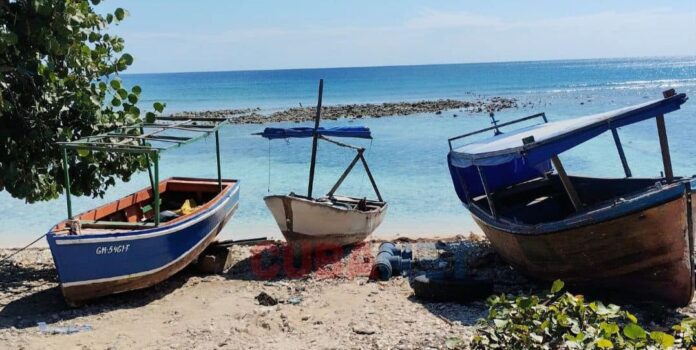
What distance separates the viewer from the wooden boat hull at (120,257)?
8746 millimetres

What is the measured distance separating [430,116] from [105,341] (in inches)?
1617

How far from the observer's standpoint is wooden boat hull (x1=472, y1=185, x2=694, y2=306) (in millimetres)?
8180

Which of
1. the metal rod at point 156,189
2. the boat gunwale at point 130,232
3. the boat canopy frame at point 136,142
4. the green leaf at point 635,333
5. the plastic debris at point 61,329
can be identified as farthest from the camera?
the boat canopy frame at point 136,142

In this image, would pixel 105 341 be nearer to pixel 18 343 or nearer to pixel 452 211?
pixel 18 343

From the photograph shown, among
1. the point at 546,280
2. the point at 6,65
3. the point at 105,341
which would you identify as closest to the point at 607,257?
the point at 546,280

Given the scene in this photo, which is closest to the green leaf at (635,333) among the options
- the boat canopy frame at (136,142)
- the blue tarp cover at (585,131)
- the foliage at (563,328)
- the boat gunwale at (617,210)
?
the foliage at (563,328)

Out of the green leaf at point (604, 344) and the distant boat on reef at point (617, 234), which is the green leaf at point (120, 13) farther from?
the green leaf at point (604, 344)

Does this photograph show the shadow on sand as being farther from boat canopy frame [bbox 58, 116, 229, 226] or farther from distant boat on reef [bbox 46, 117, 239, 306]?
boat canopy frame [bbox 58, 116, 229, 226]

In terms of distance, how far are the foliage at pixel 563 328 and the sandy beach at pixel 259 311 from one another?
56 cm

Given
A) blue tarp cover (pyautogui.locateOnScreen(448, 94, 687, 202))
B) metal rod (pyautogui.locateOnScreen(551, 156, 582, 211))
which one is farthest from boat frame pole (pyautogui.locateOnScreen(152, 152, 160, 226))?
metal rod (pyautogui.locateOnScreen(551, 156, 582, 211))

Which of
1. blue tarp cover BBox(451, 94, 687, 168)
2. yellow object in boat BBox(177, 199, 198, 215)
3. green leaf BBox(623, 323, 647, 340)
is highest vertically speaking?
blue tarp cover BBox(451, 94, 687, 168)

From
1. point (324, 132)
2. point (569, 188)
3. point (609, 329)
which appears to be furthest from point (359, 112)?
point (609, 329)

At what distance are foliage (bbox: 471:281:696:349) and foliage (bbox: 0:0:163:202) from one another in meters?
7.45

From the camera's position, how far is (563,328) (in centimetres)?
572
